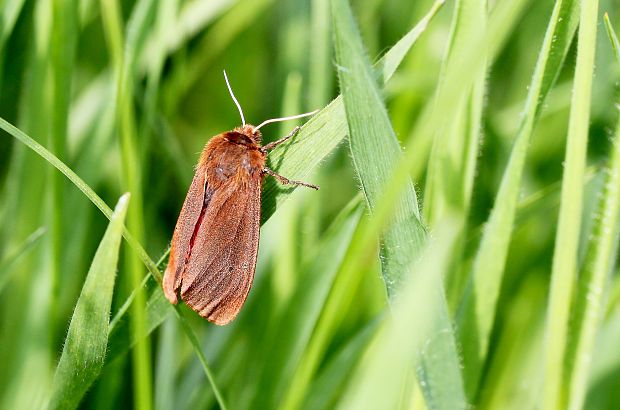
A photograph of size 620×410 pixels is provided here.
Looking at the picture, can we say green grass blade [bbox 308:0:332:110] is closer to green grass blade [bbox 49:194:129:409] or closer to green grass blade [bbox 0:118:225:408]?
green grass blade [bbox 0:118:225:408]

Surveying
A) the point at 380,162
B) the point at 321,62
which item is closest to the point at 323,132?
the point at 380,162

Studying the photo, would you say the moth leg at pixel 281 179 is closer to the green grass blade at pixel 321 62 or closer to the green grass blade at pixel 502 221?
the green grass blade at pixel 502 221

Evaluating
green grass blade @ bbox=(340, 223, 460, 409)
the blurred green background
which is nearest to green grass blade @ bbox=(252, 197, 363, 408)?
the blurred green background

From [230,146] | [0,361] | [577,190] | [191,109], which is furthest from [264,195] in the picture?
[191,109]

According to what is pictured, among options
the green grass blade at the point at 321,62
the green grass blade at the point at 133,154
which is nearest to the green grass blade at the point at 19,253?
the green grass blade at the point at 133,154

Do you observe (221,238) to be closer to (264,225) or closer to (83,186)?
(83,186)

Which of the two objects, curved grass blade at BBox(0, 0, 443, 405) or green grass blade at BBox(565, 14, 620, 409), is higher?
curved grass blade at BBox(0, 0, 443, 405)
